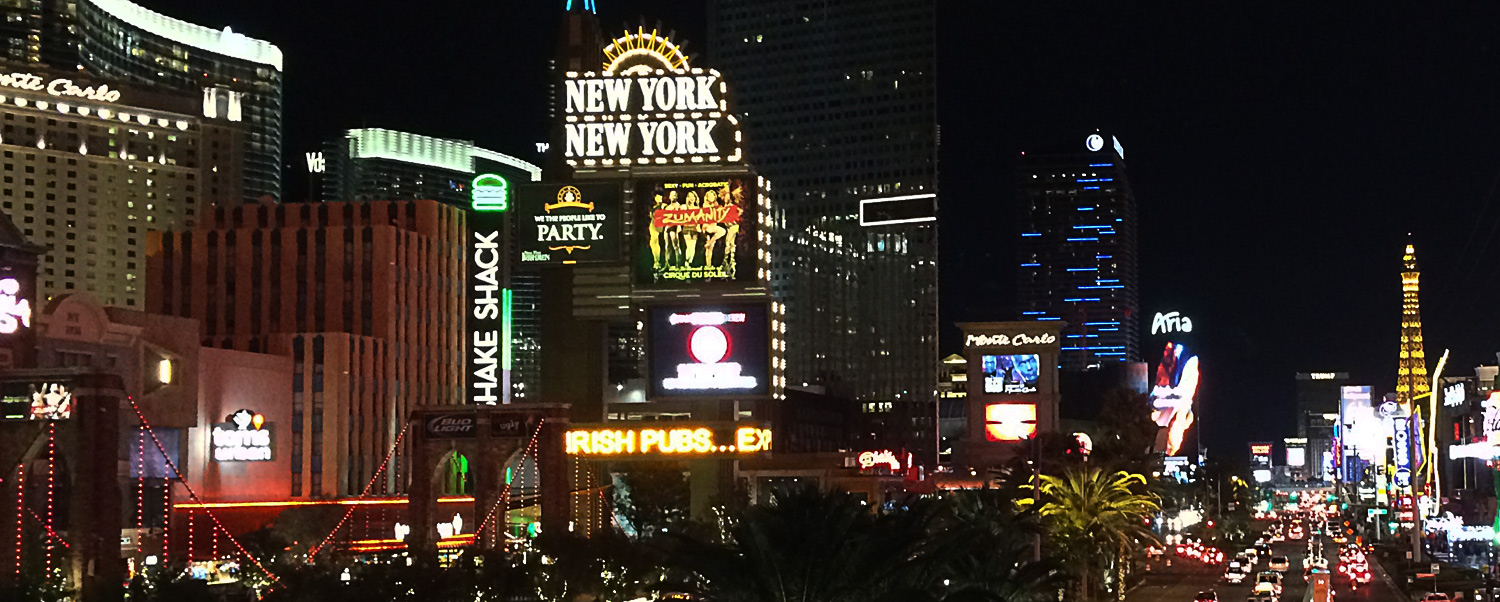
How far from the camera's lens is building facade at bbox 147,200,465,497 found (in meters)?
104

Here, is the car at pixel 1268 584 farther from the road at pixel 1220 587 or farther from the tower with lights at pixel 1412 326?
the tower with lights at pixel 1412 326

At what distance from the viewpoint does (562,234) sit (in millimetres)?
86438

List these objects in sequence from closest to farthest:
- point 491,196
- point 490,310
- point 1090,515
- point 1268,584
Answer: point 1268,584 < point 1090,515 < point 491,196 < point 490,310

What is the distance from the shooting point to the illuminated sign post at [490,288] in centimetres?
9638

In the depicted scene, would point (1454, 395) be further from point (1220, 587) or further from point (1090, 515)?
point (1090, 515)

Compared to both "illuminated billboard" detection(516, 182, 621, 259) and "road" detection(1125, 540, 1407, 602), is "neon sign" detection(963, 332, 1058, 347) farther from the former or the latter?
"illuminated billboard" detection(516, 182, 621, 259)

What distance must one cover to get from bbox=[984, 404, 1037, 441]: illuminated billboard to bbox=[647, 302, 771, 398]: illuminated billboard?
240 ft

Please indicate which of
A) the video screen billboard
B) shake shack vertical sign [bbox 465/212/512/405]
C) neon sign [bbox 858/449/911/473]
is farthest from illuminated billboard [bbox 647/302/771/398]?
neon sign [bbox 858/449/911/473]

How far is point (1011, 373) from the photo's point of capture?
16000cm

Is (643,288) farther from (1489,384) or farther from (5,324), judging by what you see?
(1489,384)

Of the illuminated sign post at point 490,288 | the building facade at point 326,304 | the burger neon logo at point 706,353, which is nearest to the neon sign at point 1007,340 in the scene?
the building facade at point 326,304

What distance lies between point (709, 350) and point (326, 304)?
35.7 meters

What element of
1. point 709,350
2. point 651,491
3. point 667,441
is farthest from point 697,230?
point 651,491

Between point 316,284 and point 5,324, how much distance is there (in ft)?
107
